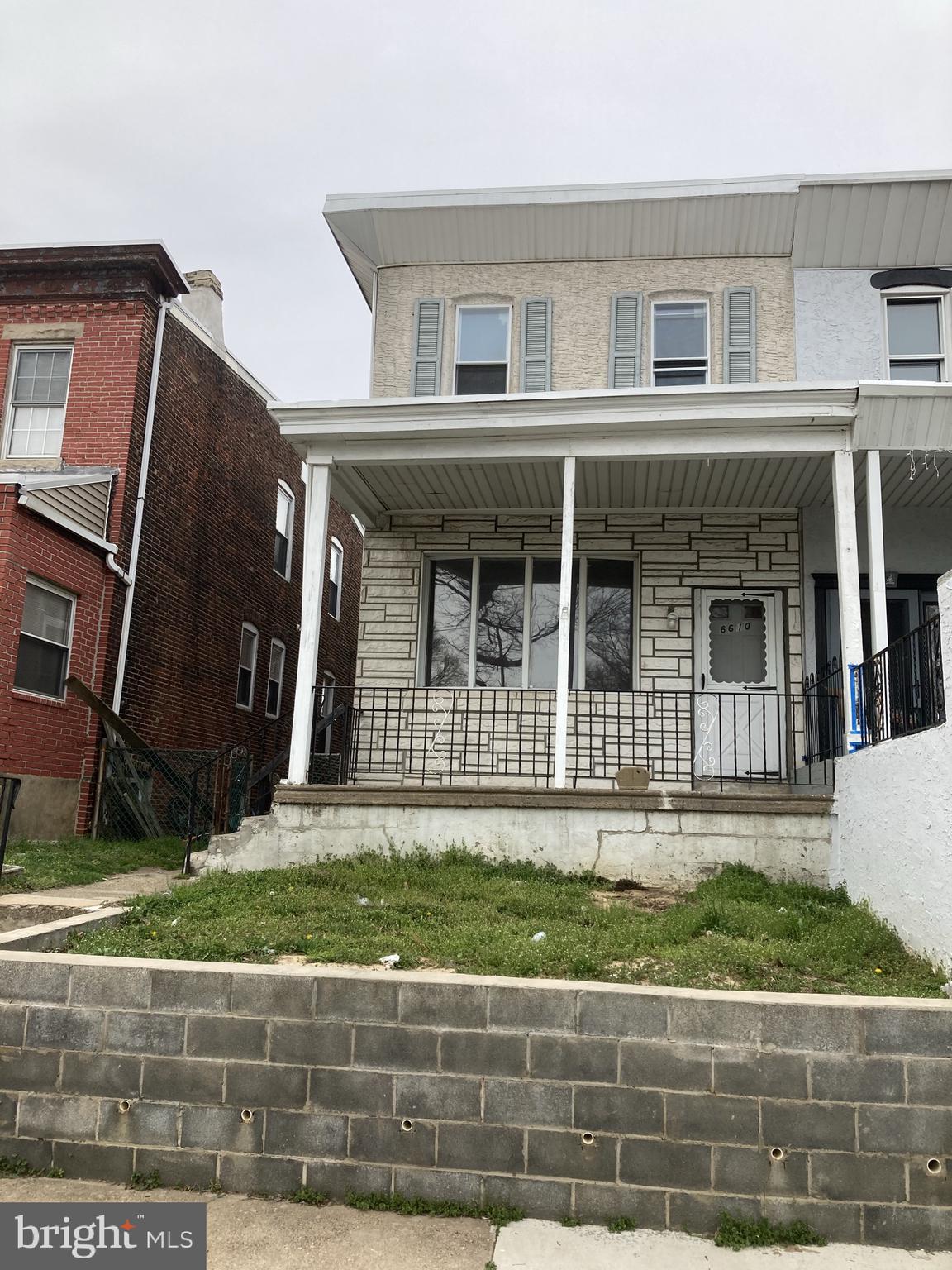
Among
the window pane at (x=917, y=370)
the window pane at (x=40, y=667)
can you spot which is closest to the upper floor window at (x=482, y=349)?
the window pane at (x=917, y=370)

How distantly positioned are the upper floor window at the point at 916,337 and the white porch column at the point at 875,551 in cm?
278

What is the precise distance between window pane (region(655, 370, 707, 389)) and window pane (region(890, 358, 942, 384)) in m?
1.98

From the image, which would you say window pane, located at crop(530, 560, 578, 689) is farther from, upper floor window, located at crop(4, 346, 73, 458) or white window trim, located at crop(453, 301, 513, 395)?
upper floor window, located at crop(4, 346, 73, 458)

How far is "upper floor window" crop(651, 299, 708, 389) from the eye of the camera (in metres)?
10.9

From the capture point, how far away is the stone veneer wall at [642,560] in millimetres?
10539

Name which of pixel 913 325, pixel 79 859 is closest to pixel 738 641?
pixel 913 325

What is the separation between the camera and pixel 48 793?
10227 millimetres

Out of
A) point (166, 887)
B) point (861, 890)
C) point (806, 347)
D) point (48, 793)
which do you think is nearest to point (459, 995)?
point (861, 890)

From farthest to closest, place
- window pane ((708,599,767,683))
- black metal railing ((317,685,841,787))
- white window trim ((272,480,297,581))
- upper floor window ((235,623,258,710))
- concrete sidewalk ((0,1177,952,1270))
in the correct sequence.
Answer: white window trim ((272,480,297,581))
upper floor window ((235,623,258,710))
window pane ((708,599,767,683))
black metal railing ((317,685,841,787))
concrete sidewalk ((0,1177,952,1270))

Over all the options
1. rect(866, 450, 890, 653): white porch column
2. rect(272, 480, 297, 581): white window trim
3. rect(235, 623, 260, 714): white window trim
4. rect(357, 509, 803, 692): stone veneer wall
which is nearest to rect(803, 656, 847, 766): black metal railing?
rect(357, 509, 803, 692): stone veneer wall

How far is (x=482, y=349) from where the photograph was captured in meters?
11.3

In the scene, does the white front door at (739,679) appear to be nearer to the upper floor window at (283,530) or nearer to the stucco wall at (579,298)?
the stucco wall at (579,298)

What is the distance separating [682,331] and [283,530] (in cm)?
838

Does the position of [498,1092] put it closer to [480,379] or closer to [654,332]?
[480,379]
